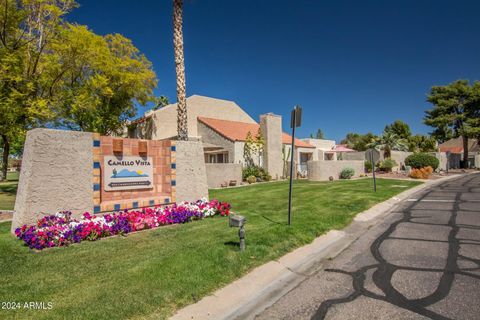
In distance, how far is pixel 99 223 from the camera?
6.75m

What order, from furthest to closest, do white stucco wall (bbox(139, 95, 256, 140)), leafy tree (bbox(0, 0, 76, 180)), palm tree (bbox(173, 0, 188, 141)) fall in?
white stucco wall (bbox(139, 95, 256, 140)) → palm tree (bbox(173, 0, 188, 141)) → leafy tree (bbox(0, 0, 76, 180))

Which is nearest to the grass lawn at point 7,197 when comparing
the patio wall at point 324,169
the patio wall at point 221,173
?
the patio wall at point 221,173

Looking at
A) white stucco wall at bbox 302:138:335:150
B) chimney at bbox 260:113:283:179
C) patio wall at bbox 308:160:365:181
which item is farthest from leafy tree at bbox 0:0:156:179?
white stucco wall at bbox 302:138:335:150

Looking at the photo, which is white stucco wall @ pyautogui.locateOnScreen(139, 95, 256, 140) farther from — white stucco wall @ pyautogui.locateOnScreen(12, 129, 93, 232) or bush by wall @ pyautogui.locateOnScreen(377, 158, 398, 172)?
white stucco wall @ pyautogui.locateOnScreen(12, 129, 93, 232)

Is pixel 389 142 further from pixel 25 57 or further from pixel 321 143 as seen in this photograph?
pixel 25 57

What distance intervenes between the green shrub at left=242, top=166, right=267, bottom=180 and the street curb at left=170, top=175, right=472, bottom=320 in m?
16.9

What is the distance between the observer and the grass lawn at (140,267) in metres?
3.47

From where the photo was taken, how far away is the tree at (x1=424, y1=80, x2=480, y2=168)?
39.1m

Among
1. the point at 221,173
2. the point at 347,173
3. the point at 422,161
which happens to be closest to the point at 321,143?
the point at 422,161

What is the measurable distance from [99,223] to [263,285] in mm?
4601

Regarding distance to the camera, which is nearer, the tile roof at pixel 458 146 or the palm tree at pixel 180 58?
the palm tree at pixel 180 58

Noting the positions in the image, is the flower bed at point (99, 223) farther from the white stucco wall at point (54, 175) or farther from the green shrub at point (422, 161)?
the green shrub at point (422, 161)

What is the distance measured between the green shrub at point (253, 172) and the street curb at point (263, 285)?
667 inches

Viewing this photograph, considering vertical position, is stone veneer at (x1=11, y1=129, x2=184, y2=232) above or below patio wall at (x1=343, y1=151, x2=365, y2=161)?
below
